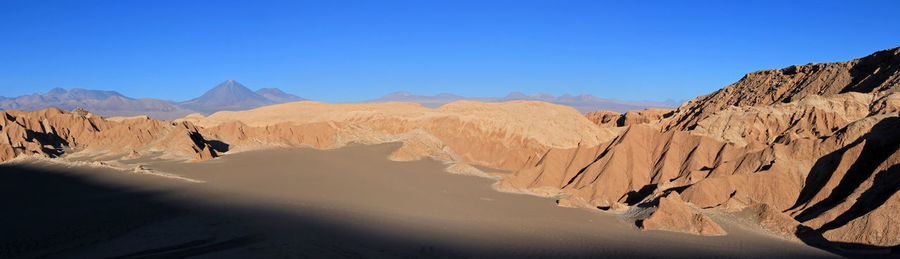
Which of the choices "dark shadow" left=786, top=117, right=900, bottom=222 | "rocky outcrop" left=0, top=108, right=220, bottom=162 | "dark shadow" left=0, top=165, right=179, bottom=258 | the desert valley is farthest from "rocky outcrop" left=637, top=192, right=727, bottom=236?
"rocky outcrop" left=0, top=108, right=220, bottom=162

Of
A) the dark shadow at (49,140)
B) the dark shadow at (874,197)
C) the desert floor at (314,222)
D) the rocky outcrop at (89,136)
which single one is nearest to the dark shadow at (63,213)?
the desert floor at (314,222)

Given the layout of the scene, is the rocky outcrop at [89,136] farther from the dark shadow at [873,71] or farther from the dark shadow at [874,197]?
the dark shadow at [873,71]

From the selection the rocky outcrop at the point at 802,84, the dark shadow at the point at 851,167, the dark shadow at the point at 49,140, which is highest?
the rocky outcrop at the point at 802,84

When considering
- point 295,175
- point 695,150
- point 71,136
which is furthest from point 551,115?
point 71,136

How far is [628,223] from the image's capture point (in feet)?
64.8

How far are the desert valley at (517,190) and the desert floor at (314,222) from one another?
110 mm

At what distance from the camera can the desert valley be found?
55.9 ft

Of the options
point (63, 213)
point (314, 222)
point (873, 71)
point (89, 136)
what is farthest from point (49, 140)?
point (873, 71)

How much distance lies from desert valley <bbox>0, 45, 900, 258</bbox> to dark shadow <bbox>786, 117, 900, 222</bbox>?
8 centimetres

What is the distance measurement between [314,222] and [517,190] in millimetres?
11347

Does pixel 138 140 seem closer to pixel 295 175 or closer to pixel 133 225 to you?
pixel 295 175

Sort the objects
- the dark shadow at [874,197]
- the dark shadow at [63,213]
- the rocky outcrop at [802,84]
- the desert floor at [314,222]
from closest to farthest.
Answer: the desert floor at [314,222] → the dark shadow at [63,213] → the dark shadow at [874,197] → the rocky outcrop at [802,84]

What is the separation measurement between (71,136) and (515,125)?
46.7 m

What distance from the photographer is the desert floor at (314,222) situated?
54.2 feet
